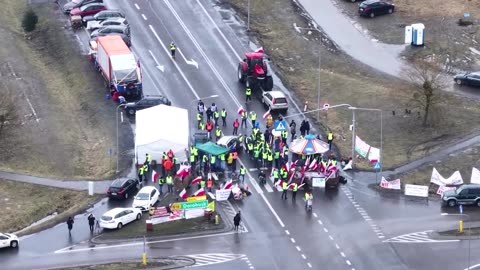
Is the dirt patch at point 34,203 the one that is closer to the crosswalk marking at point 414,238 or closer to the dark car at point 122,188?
the dark car at point 122,188

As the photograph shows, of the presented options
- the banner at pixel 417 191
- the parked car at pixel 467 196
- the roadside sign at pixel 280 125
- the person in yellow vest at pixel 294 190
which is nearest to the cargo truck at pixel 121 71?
the roadside sign at pixel 280 125

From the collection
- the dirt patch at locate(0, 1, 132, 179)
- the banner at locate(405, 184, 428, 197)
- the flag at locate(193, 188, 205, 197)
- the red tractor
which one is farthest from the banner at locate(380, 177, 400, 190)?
the dirt patch at locate(0, 1, 132, 179)

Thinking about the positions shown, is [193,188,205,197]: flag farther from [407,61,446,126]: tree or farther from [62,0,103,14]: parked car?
[62,0,103,14]: parked car

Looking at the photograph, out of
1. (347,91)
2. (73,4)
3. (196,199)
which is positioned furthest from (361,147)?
(73,4)

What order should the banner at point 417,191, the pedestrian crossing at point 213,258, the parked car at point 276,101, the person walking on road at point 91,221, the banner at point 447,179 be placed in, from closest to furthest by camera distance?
the pedestrian crossing at point 213,258 → the person walking on road at point 91,221 → the banner at point 417,191 → the banner at point 447,179 → the parked car at point 276,101

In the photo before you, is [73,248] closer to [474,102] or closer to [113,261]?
[113,261]
